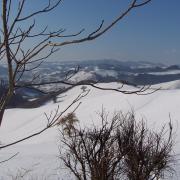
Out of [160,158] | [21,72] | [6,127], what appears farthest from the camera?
[6,127]

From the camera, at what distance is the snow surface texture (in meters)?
30.7

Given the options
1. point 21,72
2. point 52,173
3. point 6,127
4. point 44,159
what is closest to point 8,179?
point 52,173

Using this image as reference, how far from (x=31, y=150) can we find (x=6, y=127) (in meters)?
33.6

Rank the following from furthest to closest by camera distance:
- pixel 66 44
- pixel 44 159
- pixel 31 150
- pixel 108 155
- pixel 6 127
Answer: pixel 6 127 < pixel 31 150 < pixel 44 159 < pixel 108 155 < pixel 66 44

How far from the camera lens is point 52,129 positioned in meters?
58.5

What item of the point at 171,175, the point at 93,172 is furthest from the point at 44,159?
the point at 93,172

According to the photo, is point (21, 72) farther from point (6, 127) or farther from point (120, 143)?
point (6, 127)

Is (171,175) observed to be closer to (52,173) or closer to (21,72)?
(52,173)

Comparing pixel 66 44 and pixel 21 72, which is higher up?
pixel 66 44

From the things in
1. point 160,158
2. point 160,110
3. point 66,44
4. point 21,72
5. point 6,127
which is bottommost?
point 6,127

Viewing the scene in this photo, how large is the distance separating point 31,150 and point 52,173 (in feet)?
39.2

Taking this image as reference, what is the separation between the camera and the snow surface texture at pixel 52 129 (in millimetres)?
30703

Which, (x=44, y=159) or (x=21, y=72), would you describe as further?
(x=44, y=159)

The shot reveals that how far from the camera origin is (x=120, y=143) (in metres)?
19.5
